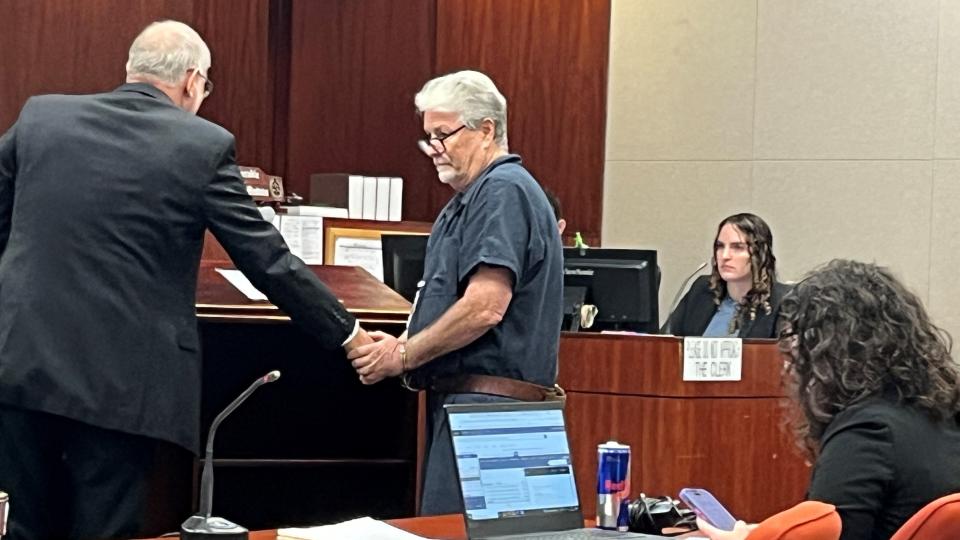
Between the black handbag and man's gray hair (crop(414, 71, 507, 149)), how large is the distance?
3.33 ft

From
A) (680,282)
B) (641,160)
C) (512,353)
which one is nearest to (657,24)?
(641,160)

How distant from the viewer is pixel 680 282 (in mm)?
6906

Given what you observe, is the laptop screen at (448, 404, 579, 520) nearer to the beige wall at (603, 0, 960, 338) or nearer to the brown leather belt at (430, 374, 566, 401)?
the brown leather belt at (430, 374, 566, 401)

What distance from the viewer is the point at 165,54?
3.03 meters

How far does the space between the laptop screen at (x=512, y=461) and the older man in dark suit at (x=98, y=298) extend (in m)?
0.85

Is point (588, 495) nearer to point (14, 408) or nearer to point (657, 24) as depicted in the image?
point (14, 408)

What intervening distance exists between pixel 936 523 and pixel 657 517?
2.75ft

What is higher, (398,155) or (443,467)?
(398,155)

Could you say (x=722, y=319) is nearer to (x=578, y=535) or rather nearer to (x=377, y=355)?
(x=377, y=355)

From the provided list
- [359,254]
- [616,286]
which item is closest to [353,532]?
[616,286]

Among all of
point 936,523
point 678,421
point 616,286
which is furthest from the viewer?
point 616,286

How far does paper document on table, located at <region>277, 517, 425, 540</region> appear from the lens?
2109mm

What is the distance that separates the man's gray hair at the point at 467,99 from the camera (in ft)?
10.5

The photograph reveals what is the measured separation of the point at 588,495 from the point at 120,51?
3.49 meters
